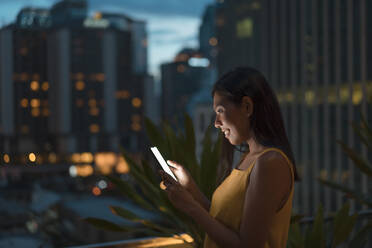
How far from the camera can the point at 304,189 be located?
3042cm

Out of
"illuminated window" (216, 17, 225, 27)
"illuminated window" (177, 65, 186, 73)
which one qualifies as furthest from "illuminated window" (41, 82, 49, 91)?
"illuminated window" (177, 65, 186, 73)

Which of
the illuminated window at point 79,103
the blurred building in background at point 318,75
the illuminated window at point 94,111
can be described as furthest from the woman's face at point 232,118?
the illuminated window at point 94,111

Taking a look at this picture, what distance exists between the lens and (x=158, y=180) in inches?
84.9

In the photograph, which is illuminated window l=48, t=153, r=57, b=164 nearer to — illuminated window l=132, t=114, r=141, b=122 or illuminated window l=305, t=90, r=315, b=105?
illuminated window l=132, t=114, r=141, b=122

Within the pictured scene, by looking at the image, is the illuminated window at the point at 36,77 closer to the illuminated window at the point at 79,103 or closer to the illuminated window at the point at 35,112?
the illuminated window at the point at 35,112

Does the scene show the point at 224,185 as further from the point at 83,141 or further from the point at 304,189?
the point at 83,141

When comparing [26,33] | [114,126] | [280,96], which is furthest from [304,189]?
[26,33]

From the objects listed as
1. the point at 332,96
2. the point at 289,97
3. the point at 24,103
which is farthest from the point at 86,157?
the point at 332,96

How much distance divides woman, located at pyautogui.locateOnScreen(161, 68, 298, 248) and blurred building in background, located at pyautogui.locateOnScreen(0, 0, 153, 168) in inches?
1734

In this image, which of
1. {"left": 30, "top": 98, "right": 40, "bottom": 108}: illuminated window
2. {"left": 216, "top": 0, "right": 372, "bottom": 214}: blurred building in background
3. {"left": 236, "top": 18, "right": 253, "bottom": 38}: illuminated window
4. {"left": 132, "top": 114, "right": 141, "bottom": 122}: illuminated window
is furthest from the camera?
{"left": 132, "top": 114, "right": 141, "bottom": 122}: illuminated window

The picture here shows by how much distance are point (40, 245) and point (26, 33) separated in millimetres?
46795

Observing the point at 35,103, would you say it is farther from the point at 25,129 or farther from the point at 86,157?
the point at 86,157

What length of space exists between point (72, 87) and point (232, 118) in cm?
5056

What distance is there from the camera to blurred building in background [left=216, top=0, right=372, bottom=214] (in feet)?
86.8
